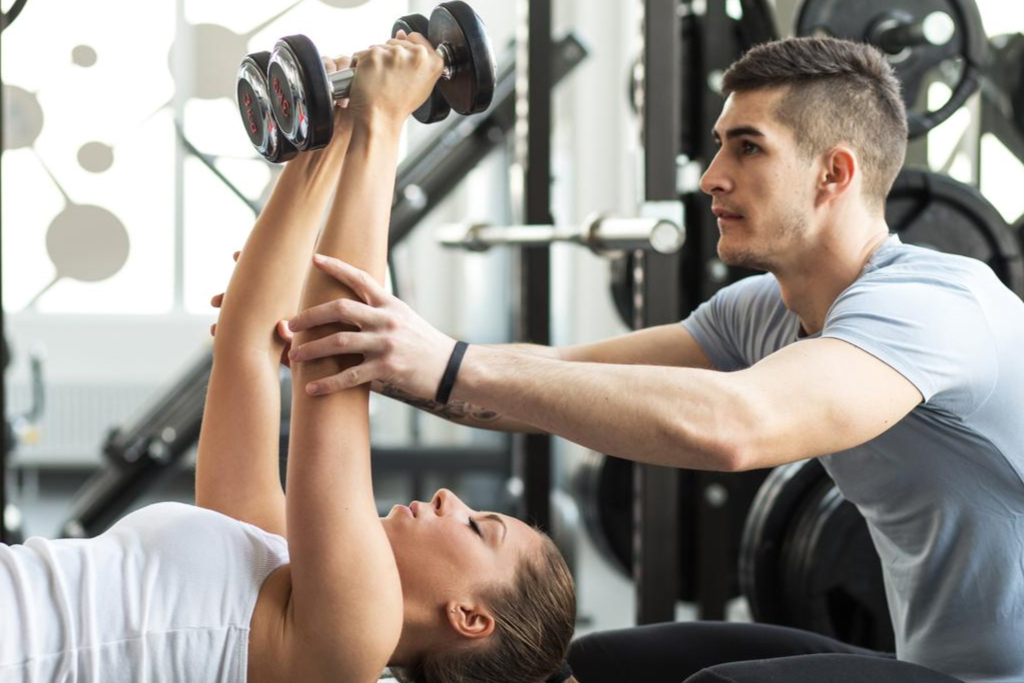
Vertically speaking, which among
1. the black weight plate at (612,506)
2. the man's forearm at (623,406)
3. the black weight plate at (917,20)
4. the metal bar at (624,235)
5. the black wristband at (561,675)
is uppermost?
the black weight plate at (917,20)

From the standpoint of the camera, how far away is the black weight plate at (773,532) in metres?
2.27

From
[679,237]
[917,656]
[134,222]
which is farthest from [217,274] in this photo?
[917,656]

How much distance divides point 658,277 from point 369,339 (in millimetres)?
905

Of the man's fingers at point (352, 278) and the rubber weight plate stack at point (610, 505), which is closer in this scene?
the man's fingers at point (352, 278)

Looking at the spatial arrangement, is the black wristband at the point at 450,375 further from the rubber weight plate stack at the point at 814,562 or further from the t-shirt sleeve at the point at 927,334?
the rubber weight plate stack at the point at 814,562

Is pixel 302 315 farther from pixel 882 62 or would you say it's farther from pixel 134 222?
pixel 134 222

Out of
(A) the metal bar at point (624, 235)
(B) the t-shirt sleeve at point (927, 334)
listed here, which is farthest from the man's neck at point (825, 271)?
(A) the metal bar at point (624, 235)

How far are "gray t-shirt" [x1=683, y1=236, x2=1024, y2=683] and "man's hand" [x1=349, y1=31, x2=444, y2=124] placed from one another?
54cm

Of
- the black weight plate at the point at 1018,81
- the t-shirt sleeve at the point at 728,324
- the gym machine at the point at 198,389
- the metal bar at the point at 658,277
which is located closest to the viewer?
the t-shirt sleeve at the point at 728,324

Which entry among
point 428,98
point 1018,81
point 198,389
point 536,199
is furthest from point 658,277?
point 198,389

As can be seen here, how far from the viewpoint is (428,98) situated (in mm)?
1364

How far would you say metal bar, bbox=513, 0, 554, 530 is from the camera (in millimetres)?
2529

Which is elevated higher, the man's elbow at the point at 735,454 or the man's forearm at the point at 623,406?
the man's forearm at the point at 623,406

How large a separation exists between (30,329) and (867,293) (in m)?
6.19
